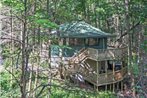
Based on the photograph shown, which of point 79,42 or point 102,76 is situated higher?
point 79,42

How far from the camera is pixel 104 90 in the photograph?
21.0 metres

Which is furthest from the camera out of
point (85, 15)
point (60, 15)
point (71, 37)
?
point (85, 15)

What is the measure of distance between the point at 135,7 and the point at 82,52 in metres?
5.67

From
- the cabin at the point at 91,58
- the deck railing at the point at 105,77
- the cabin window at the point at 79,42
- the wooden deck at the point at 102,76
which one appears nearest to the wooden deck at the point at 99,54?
the cabin at the point at 91,58

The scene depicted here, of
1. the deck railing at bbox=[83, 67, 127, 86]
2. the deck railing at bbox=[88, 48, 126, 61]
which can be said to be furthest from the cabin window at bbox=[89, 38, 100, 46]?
the deck railing at bbox=[83, 67, 127, 86]

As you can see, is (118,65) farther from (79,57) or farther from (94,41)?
(79,57)

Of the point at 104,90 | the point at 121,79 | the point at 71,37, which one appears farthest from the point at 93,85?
the point at 71,37

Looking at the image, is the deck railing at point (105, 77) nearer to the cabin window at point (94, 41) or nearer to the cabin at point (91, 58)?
the cabin at point (91, 58)

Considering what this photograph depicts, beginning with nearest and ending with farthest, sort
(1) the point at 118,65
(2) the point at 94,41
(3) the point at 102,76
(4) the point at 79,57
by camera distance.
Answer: (3) the point at 102,76
(4) the point at 79,57
(1) the point at 118,65
(2) the point at 94,41

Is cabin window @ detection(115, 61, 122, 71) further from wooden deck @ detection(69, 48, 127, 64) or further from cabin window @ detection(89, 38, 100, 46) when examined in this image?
cabin window @ detection(89, 38, 100, 46)

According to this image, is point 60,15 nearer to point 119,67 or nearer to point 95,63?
point 95,63

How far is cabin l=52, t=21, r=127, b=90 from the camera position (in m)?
20.6

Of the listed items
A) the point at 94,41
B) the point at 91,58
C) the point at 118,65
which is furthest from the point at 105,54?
the point at 94,41

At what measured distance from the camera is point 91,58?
2139 cm
